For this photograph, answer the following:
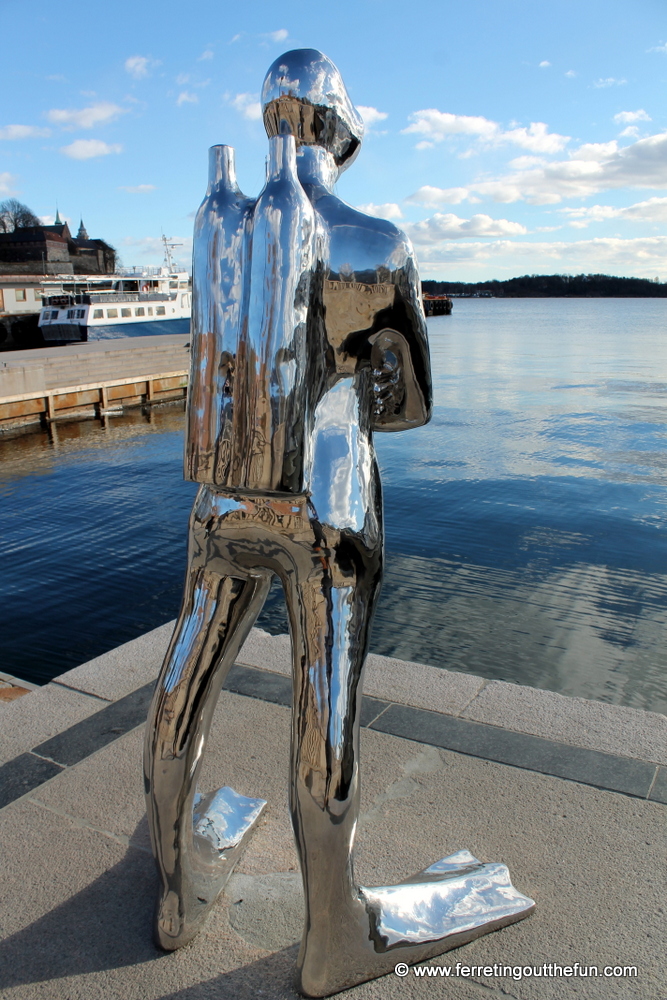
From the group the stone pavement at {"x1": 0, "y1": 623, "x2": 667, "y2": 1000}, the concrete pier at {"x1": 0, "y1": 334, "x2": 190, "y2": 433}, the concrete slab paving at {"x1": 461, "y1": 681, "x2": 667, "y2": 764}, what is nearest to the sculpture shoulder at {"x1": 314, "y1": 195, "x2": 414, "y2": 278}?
the stone pavement at {"x1": 0, "y1": 623, "x2": 667, "y2": 1000}

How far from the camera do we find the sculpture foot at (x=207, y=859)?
7.71 ft

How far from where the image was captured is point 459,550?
8.77 meters

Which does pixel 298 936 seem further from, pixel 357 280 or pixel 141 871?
pixel 357 280

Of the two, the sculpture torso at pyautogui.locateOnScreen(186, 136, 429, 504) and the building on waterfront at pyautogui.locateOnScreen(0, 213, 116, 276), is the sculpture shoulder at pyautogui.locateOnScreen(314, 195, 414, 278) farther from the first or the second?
the building on waterfront at pyautogui.locateOnScreen(0, 213, 116, 276)

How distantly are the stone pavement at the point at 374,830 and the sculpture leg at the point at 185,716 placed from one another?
175 millimetres

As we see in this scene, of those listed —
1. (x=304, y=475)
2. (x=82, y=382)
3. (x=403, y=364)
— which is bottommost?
(x=82, y=382)

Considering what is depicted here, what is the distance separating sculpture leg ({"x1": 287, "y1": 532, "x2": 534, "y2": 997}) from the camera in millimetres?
2074

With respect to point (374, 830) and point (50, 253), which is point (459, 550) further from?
point (50, 253)

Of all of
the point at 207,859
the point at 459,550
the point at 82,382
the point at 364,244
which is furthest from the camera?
the point at 82,382

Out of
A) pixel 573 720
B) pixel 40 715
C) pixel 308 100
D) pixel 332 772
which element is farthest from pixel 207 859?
pixel 308 100

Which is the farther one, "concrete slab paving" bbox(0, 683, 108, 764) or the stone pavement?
"concrete slab paving" bbox(0, 683, 108, 764)

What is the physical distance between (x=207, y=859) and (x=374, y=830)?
653mm

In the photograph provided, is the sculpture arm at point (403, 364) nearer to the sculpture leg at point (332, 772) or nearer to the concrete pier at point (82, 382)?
the sculpture leg at point (332, 772)

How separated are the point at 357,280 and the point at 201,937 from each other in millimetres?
1994
